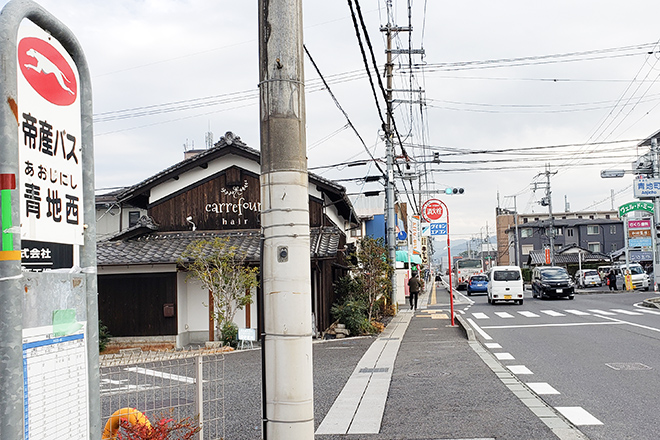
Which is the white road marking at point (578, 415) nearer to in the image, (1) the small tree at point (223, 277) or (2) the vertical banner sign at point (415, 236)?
(1) the small tree at point (223, 277)

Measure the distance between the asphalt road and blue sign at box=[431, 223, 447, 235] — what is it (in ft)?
10.9

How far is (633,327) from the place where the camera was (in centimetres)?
1756

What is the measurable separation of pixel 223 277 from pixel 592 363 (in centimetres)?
918

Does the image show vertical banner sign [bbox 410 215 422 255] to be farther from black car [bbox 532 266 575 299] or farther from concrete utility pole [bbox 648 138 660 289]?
concrete utility pole [bbox 648 138 660 289]

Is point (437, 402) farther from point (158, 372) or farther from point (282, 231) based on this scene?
point (158, 372)

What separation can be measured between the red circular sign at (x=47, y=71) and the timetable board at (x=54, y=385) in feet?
3.80

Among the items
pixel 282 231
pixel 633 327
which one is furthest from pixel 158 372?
pixel 633 327

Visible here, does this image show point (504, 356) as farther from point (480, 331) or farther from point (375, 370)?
point (480, 331)

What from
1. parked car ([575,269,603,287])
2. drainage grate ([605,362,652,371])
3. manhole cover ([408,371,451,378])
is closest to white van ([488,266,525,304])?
drainage grate ([605,362,652,371])

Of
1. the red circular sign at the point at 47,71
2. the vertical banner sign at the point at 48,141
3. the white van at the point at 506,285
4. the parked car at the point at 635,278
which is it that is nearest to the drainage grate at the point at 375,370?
the vertical banner sign at the point at 48,141

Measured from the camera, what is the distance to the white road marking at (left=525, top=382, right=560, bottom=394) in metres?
8.77

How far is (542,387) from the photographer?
29.9ft

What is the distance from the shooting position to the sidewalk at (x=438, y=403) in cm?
667

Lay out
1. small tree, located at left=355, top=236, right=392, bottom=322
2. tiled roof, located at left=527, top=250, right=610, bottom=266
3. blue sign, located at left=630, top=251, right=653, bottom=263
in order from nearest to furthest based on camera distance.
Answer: small tree, located at left=355, top=236, right=392, bottom=322 → blue sign, located at left=630, top=251, right=653, bottom=263 → tiled roof, located at left=527, top=250, right=610, bottom=266
